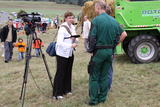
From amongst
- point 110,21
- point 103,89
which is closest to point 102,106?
point 103,89

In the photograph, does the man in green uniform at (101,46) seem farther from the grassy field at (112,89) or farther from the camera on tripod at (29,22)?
the camera on tripod at (29,22)

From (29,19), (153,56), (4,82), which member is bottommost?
(4,82)

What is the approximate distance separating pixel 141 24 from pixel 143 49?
753mm

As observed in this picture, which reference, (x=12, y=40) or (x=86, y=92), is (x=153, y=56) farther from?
(x=12, y=40)

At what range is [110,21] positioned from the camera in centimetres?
501

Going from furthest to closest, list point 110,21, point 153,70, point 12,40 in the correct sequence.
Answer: point 12,40 < point 153,70 < point 110,21

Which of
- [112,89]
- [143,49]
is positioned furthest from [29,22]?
[143,49]

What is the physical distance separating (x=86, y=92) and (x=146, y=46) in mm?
3068

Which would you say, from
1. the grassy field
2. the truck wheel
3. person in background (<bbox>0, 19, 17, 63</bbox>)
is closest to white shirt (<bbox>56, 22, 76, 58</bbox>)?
the grassy field

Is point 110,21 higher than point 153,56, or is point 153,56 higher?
point 110,21

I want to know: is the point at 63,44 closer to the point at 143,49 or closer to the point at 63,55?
the point at 63,55

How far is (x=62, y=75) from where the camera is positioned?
5.77 metres

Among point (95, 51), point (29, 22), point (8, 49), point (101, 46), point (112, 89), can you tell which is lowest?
point (8, 49)

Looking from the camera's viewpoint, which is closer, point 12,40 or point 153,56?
point 153,56
